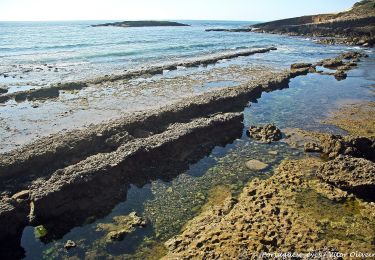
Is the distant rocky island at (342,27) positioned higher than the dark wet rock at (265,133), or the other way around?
the distant rocky island at (342,27)

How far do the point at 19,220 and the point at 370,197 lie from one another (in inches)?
539

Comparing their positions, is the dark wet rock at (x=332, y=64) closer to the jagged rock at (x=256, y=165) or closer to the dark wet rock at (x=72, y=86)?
the dark wet rock at (x=72, y=86)

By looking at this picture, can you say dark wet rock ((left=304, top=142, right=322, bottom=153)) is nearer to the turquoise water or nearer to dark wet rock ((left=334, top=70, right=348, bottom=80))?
the turquoise water

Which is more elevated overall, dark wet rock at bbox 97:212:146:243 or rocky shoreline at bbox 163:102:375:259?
rocky shoreline at bbox 163:102:375:259

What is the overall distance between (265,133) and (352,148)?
5079 millimetres

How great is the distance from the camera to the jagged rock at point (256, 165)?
1627cm

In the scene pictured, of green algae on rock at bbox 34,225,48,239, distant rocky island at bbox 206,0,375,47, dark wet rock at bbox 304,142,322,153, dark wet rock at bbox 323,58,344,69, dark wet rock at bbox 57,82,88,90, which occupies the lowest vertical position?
green algae on rock at bbox 34,225,48,239

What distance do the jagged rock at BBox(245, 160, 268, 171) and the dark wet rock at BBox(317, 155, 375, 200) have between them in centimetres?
263

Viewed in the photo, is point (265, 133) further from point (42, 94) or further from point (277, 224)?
point (42, 94)

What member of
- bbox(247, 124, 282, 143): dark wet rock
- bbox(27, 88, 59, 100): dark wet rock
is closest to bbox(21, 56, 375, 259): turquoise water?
bbox(247, 124, 282, 143): dark wet rock

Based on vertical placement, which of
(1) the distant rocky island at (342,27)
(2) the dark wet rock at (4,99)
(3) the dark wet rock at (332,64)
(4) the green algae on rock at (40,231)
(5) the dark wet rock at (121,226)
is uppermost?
(1) the distant rocky island at (342,27)

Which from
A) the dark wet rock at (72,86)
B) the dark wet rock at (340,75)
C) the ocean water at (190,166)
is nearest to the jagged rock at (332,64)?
the ocean water at (190,166)

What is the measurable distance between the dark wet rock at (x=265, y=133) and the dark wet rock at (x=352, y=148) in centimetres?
306

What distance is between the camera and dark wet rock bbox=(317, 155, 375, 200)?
524 inches
